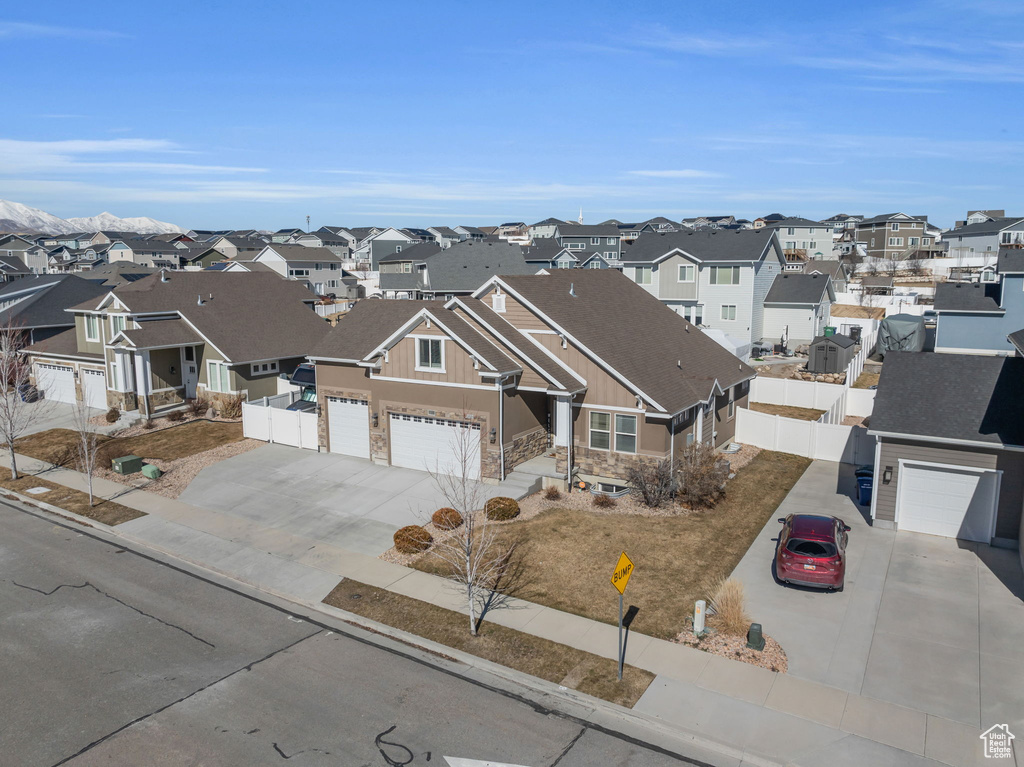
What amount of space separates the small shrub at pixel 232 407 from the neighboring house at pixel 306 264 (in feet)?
164

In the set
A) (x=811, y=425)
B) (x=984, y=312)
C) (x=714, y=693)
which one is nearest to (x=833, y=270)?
(x=984, y=312)

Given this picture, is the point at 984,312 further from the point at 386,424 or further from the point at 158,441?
the point at 158,441

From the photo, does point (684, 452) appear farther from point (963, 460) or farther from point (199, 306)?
point (199, 306)

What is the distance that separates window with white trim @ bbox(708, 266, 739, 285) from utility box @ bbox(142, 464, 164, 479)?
1508 inches

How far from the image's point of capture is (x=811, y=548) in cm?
1644

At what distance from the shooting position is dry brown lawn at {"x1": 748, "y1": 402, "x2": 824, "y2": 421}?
33.4 metres

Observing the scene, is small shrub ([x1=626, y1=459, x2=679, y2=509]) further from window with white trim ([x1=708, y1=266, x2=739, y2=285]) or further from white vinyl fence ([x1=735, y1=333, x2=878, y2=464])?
window with white trim ([x1=708, y1=266, x2=739, y2=285])

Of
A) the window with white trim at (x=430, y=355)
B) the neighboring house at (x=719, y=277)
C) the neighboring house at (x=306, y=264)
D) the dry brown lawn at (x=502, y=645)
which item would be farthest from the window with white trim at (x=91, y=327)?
the neighboring house at (x=306, y=264)

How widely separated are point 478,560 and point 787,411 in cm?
2420

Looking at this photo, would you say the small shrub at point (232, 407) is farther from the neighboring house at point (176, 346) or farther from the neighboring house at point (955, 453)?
the neighboring house at point (955, 453)

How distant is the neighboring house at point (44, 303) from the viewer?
4134 cm

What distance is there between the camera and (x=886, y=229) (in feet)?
337

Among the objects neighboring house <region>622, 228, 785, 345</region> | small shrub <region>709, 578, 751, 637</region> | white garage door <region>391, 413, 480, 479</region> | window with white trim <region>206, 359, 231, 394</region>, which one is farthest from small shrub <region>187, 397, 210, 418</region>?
neighboring house <region>622, 228, 785, 345</region>

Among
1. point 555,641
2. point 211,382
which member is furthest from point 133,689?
point 211,382
